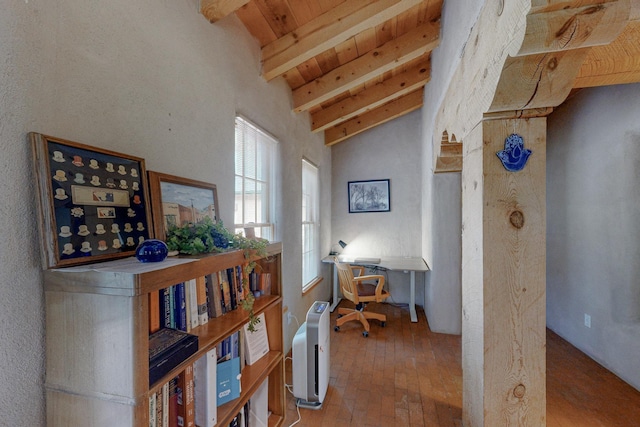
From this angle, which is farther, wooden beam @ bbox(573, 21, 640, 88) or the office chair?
the office chair

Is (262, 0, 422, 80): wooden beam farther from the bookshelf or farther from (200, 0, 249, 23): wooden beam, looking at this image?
the bookshelf

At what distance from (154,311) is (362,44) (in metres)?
2.57

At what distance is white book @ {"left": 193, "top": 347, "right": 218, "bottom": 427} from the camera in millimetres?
1017

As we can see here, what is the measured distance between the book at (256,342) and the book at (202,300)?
287 millimetres

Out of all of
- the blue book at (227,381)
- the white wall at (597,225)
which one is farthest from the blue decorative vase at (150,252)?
the white wall at (597,225)

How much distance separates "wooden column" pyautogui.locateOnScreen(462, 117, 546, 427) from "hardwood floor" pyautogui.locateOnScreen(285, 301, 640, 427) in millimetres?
813

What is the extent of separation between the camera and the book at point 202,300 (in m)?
1.12

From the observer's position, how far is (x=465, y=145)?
1536 mm

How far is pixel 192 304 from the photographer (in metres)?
1.08

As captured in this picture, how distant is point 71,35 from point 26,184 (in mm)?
505

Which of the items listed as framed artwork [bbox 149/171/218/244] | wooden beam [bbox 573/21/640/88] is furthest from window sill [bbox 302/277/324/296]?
wooden beam [bbox 573/21/640/88]

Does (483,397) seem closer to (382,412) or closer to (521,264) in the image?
(521,264)

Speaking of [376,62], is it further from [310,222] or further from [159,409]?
[159,409]

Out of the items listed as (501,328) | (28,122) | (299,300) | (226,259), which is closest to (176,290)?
(226,259)
